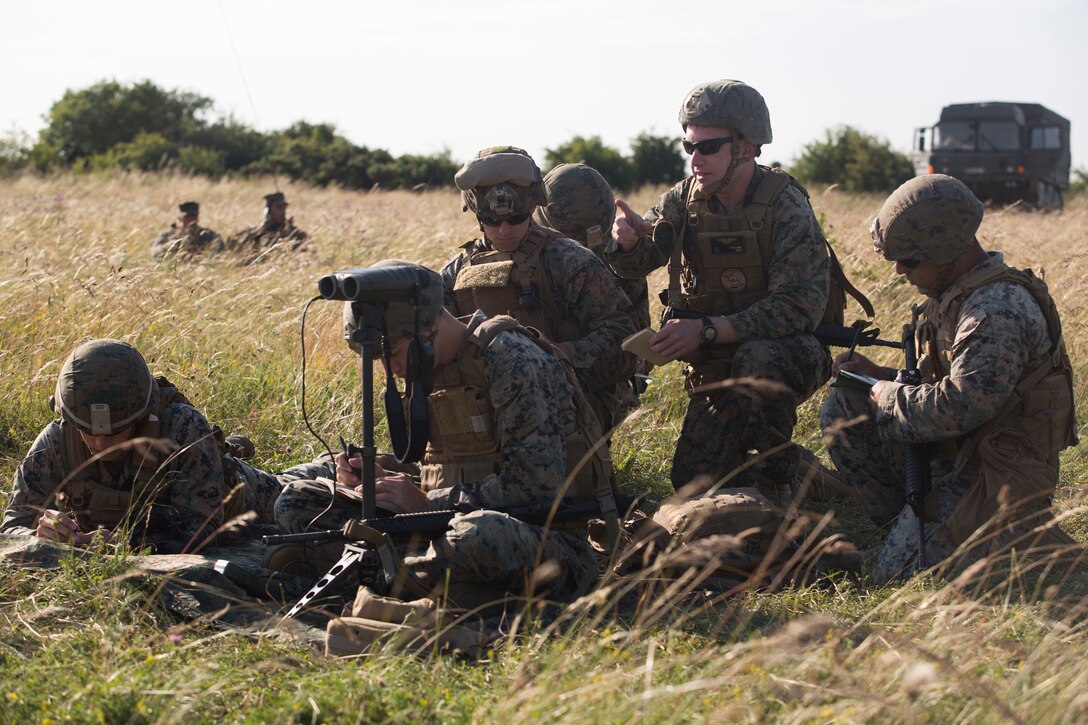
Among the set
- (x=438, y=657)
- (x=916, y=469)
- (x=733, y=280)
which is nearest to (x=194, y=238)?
(x=733, y=280)

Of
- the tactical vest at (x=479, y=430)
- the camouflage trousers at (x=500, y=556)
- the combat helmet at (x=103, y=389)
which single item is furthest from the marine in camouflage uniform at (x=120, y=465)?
the tactical vest at (x=479, y=430)

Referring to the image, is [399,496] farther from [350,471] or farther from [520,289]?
[520,289]

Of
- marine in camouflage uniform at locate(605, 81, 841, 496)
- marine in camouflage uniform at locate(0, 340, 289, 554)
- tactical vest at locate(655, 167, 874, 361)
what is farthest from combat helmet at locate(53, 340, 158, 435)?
tactical vest at locate(655, 167, 874, 361)

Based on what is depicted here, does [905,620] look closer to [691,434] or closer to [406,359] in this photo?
[406,359]

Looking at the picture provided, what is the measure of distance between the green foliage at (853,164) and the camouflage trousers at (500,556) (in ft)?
102

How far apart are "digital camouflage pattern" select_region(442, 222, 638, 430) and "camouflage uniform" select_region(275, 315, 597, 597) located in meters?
1.16

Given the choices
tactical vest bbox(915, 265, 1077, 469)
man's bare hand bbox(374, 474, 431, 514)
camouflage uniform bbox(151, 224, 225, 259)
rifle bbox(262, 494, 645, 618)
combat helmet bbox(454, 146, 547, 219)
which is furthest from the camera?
camouflage uniform bbox(151, 224, 225, 259)

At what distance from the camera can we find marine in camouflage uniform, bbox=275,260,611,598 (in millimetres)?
4180

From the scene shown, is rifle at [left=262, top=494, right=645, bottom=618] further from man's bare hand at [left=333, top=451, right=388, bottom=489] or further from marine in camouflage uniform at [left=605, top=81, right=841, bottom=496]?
marine in camouflage uniform at [left=605, top=81, right=841, bottom=496]

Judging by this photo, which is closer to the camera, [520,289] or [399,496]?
[399,496]

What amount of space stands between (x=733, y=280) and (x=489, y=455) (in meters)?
2.04

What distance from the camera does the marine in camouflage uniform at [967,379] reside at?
4.78 meters

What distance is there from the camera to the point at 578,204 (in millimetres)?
6660

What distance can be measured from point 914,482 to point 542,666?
7.01ft
